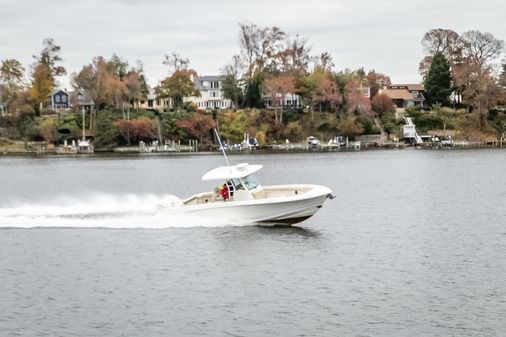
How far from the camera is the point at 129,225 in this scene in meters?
41.8

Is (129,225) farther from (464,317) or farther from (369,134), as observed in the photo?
(369,134)

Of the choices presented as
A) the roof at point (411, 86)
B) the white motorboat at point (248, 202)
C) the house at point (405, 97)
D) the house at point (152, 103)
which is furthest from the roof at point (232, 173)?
the roof at point (411, 86)

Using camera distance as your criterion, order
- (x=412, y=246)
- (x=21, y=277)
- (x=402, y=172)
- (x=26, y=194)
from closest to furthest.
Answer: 1. (x=21, y=277)
2. (x=412, y=246)
3. (x=26, y=194)
4. (x=402, y=172)

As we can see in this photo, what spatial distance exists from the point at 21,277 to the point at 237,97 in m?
117

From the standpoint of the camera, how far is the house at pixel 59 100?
512 ft

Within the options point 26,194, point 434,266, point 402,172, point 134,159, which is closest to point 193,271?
point 434,266

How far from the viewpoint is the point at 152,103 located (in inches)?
6462

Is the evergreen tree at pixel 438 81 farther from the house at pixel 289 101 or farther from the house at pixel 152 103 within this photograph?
the house at pixel 152 103

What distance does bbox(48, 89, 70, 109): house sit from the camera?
156 metres

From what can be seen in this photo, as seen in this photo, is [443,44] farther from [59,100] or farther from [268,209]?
[268,209]

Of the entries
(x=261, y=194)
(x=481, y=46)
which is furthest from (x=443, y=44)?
(x=261, y=194)

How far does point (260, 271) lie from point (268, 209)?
8.04 metres

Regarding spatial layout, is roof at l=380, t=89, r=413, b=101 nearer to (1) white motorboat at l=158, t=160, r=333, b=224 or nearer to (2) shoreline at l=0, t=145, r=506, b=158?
(2) shoreline at l=0, t=145, r=506, b=158

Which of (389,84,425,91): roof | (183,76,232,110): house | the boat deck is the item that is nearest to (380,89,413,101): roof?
(389,84,425,91): roof
